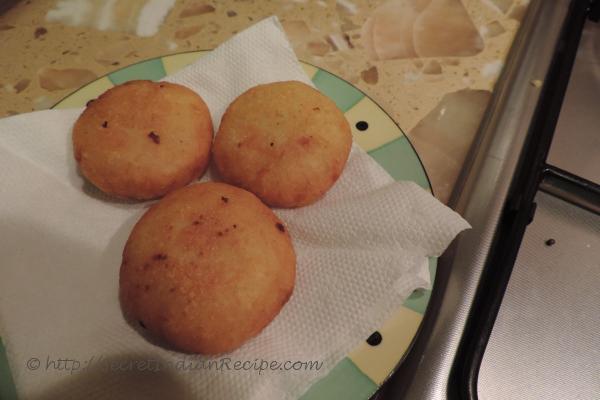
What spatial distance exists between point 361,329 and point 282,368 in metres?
0.11

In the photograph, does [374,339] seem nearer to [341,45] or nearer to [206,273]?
[206,273]

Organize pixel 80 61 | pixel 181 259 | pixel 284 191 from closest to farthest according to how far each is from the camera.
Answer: pixel 181 259 → pixel 284 191 → pixel 80 61

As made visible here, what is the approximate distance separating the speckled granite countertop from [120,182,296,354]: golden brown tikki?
429 mm

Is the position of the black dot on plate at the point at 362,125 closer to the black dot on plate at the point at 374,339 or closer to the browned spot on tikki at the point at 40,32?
the black dot on plate at the point at 374,339

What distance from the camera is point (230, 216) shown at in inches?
23.9

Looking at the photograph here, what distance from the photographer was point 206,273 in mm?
562

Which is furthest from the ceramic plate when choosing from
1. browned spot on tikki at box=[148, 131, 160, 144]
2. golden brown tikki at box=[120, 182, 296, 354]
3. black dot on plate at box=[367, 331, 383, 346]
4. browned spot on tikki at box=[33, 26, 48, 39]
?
browned spot on tikki at box=[33, 26, 48, 39]

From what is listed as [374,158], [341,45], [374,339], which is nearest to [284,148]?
[374,158]

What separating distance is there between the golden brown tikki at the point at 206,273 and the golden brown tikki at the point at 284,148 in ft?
0.22

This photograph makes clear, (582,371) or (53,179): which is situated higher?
(53,179)

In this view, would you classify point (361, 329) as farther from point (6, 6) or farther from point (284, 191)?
point (6, 6)

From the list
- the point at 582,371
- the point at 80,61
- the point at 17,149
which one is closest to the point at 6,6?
the point at 80,61

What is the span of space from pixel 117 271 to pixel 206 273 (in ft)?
0.60

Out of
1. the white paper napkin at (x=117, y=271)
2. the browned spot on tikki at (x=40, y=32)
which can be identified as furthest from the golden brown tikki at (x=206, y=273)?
the browned spot on tikki at (x=40, y=32)
